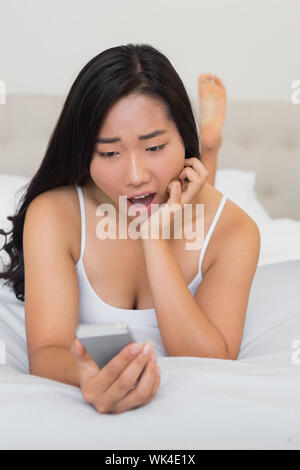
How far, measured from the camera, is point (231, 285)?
128cm

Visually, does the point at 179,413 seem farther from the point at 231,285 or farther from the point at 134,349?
the point at 231,285

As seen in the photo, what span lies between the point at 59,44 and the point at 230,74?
72cm

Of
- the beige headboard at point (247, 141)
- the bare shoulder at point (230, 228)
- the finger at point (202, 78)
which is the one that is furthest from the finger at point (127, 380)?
the beige headboard at point (247, 141)

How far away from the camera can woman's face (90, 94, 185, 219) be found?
116 cm

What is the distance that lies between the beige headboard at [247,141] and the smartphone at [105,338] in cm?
184

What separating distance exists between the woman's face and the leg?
1014 millimetres

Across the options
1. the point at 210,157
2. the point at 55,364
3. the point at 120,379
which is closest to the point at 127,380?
the point at 120,379

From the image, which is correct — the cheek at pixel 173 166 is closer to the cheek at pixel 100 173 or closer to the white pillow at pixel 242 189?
the cheek at pixel 100 173

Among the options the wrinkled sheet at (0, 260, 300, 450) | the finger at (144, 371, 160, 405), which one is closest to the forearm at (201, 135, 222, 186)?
the wrinkled sheet at (0, 260, 300, 450)

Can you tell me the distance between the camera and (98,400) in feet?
2.88

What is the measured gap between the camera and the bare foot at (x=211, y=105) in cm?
223

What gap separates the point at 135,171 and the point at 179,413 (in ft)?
1.56

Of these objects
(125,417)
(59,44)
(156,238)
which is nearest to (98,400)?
(125,417)
